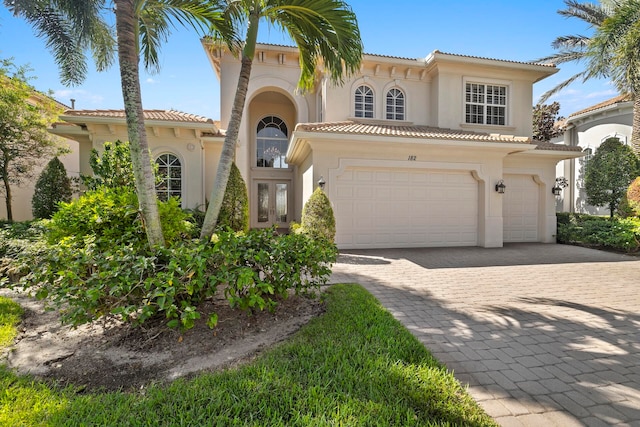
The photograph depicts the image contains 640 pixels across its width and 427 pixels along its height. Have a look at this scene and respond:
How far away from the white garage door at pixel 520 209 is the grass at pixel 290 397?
11.7m

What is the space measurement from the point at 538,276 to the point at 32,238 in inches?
469

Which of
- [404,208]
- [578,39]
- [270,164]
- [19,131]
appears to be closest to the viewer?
[404,208]

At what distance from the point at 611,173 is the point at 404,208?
10446 mm

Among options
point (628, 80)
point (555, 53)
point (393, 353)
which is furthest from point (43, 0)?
point (555, 53)

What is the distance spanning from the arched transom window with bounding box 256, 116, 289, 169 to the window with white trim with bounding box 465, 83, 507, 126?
29.9 feet

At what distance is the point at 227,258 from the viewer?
3.81 meters

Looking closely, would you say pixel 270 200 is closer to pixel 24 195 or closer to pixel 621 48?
pixel 24 195

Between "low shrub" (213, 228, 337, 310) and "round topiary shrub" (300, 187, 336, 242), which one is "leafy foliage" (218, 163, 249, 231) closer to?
"round topiary shrub" (300, 187, 336, 242)

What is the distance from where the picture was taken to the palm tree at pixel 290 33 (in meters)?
5.00

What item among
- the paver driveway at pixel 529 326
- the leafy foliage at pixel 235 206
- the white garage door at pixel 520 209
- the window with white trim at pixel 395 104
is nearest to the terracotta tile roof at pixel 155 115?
the leafy foliage at pixel 235 206

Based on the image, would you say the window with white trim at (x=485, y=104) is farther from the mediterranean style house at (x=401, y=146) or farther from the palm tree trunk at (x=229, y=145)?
the palm tree trunk at (x=229, y=145)

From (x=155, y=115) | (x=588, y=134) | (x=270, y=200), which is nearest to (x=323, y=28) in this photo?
(x=155, y=115)

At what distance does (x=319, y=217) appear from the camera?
916 centimetres

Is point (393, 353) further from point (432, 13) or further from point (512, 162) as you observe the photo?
point (512, 162)
